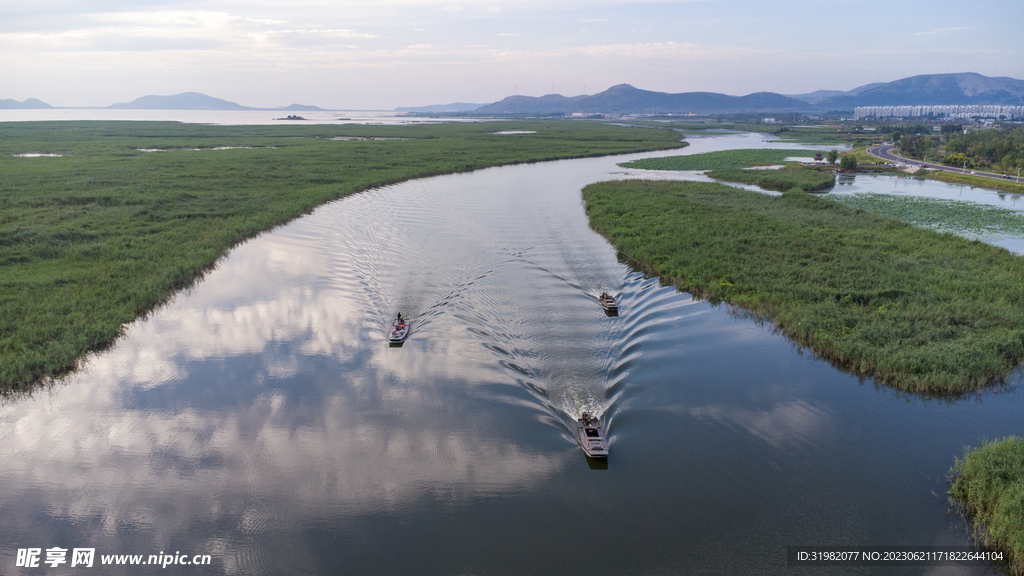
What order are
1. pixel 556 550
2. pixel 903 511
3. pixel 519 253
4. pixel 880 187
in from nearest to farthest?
pixel 556 550 < pixel 903 511 < pixel 519 253 < pixel 880 187

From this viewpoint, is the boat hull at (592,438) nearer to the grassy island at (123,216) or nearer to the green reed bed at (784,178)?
the grassy island at (123,216)

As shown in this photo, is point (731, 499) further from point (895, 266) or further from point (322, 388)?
point (895, 266)

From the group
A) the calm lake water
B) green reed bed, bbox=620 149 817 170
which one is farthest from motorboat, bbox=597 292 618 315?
green reed bed, bbox=620 149 817 170

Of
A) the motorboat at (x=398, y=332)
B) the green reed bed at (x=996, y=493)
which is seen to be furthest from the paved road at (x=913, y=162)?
the motorboat at (x=398, y=332)

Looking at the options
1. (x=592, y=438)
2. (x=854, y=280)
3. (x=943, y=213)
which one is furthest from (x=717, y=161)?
(x=592, y=438)

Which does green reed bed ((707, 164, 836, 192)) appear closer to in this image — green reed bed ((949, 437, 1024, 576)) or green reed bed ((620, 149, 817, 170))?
green reed bed ((620, 149, 817, 170))

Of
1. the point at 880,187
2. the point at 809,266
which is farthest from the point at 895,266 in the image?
the point at 880,187

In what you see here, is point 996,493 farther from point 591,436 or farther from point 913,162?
point 913,162
